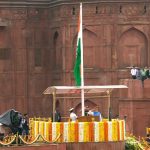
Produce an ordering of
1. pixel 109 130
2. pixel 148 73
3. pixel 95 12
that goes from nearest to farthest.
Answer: pixel 109 130 < pixel 148 73 < pixel 95 12

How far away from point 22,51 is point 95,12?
506 centimetres

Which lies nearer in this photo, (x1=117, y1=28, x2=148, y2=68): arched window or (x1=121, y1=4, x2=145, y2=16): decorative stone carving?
(x1=121, y1=4, x2=145, y2=16): decorative stone carving

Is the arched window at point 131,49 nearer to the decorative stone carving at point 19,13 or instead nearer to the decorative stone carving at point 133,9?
the decorative stone carving at point 133,9

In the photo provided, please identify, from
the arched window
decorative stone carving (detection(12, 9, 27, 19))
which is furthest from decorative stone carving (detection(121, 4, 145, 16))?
decorative stone carving (detection(12, 9, 27, 19))

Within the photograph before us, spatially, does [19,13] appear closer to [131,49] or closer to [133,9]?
[133,9]

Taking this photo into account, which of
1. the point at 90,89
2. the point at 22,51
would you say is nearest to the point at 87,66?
the point at 22,51

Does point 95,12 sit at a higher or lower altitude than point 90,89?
higher

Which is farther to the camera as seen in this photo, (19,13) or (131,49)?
(19,13)

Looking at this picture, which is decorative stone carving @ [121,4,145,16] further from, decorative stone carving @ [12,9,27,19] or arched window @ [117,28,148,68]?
decorative stone carving @ [12,9,27,19]

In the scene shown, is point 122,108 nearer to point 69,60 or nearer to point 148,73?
point 148,73

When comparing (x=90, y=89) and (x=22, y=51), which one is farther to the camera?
(x=22, y=51)

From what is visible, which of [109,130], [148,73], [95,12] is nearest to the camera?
[109,130]

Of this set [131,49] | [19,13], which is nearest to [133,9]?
[131,49]

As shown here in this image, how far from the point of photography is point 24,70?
169ft
